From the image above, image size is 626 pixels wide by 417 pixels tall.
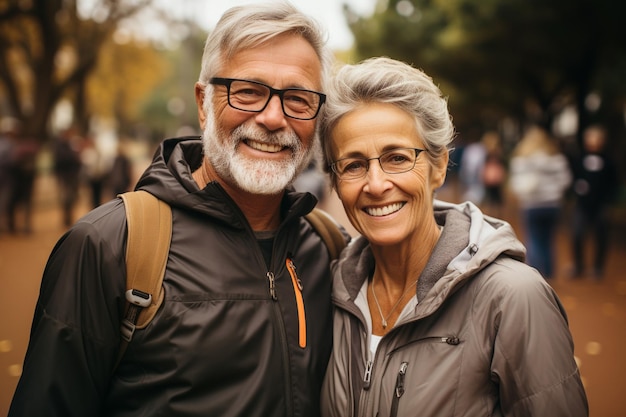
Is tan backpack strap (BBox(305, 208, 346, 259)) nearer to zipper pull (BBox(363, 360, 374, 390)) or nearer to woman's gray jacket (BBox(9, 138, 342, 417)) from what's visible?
woman's gray jacket (BBox(9, 138, 342, 417))

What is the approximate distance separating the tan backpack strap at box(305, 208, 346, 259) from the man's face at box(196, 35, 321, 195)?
459mm

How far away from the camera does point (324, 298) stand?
8.70 ft

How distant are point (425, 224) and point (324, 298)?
1.81ft

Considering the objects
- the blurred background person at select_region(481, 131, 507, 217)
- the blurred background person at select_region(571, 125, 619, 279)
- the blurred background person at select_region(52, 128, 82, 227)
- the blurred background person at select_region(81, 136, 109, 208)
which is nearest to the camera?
the blurred background person at select_region(571, 125, 619, 279)

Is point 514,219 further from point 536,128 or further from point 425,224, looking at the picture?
point 425,224

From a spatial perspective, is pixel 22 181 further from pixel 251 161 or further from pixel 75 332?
pixel 75 332

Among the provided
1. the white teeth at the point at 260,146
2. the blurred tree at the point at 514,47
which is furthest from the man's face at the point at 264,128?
the blurred tree at the point at 514,47

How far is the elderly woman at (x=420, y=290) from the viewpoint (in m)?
2.06

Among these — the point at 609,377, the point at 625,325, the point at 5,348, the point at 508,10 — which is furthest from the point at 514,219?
the point at 5,348

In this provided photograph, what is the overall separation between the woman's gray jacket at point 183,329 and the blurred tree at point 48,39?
676 inches

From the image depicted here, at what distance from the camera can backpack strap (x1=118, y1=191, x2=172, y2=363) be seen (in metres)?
2.16

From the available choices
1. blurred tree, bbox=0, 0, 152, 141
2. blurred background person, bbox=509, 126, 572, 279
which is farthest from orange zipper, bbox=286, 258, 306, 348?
blurred tree, bbox=0, 0, 152, 141

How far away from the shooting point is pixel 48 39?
59.3 feet

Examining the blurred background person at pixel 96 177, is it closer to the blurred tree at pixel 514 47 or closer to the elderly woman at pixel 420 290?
the blurred tree at pixel 514 47
